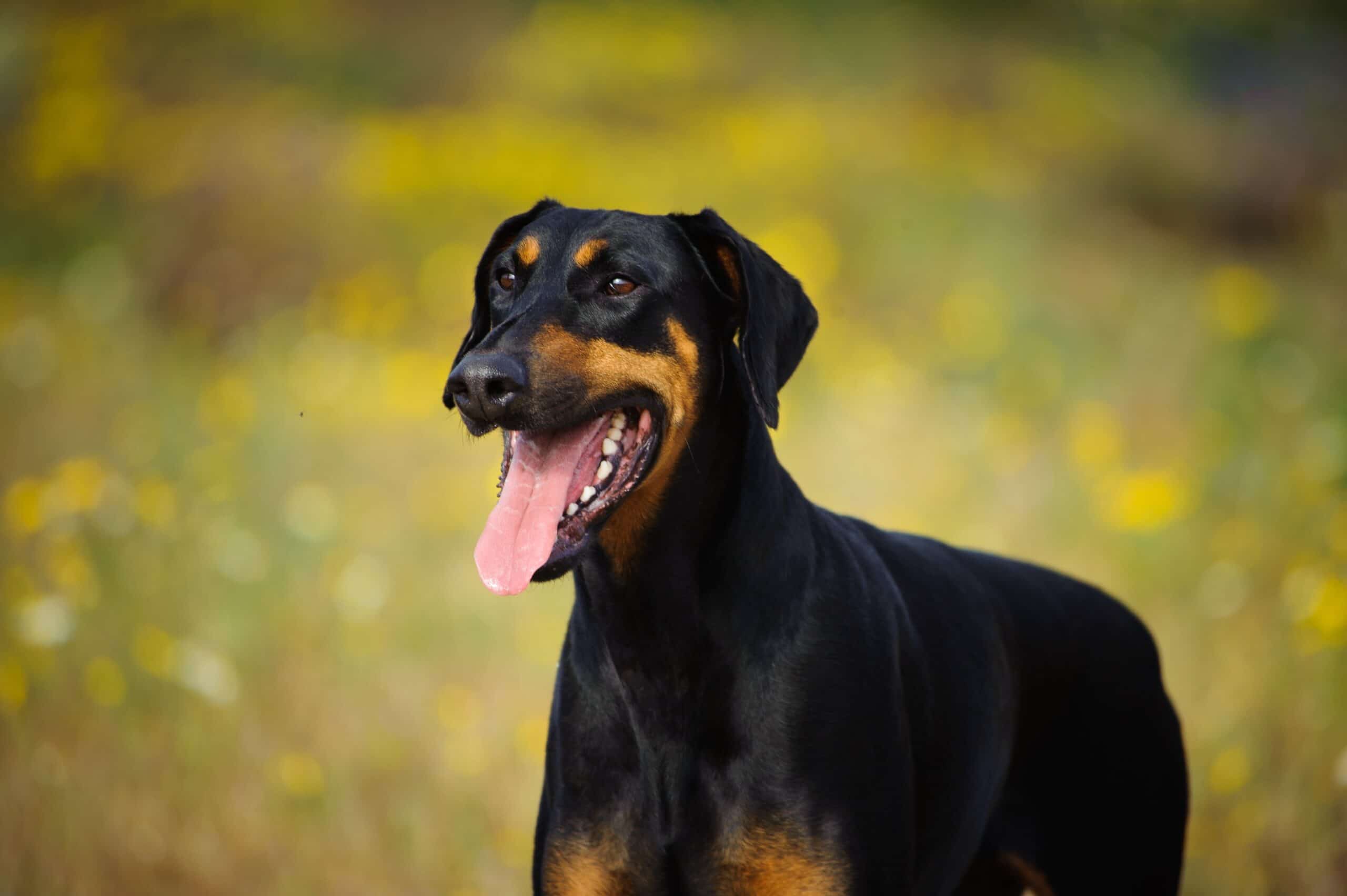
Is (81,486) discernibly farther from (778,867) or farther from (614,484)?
(778,867)

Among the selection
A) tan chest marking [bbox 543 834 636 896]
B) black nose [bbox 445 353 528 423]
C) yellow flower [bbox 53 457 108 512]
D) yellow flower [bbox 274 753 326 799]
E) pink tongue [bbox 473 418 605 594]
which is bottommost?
yellow flower [bbox 274 753 326 799]

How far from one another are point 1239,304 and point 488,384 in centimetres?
750

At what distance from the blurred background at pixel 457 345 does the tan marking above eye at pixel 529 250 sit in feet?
8.09

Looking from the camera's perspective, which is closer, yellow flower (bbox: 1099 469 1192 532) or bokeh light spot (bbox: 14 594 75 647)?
bokeh light spot (bbox: 14 594 75 647)

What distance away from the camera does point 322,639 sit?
229 inches

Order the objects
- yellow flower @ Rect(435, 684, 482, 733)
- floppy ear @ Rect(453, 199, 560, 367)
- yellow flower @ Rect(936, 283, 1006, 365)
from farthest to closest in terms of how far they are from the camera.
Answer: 1. yellow flower @ Rect(936, 283, 1006, 365)
2. yellow flower @ Rect(435, 684, 482, 733)
3. floppy ear @ Rect(453, 199, 560, 367)

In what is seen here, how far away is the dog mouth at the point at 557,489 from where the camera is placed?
2.68 m

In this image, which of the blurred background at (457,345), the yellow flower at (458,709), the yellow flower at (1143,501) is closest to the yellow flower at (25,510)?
the blurred background at (457,345)

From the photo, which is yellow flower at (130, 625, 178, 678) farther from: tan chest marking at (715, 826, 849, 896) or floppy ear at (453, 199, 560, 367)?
tan chest marking at (715, 826, 849, 896)

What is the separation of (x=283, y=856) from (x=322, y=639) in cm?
136

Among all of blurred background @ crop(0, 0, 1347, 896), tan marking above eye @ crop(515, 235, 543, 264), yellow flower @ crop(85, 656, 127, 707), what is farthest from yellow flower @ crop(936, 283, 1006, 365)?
tan marking above eye @ crop(515, 235, 543, 264)

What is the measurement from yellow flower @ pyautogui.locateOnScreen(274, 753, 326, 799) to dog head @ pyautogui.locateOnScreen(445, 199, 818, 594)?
2478mm

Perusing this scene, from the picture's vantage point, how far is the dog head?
2.66 metres

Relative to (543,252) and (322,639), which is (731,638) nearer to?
(543,252)
